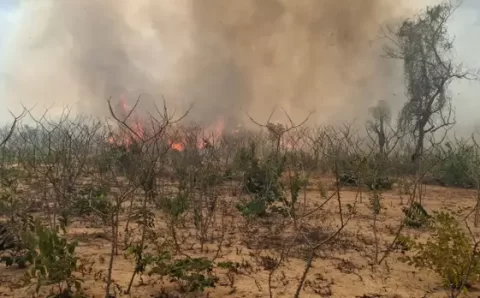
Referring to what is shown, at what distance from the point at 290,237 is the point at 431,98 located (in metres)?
16.7

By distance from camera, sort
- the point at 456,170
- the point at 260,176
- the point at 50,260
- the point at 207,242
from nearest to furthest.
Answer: the point at 50,260, the point at 207,242, the point at 260,176, the point at 456,170

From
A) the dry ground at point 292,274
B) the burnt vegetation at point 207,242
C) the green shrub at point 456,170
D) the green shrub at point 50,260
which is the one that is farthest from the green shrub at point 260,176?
the green shrub at point 456,170

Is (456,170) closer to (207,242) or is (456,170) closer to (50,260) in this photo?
(207,242)

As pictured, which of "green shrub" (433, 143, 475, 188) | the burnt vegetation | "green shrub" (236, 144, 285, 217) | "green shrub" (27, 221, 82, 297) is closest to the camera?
"green shrub" (27, 221, 82, 297)

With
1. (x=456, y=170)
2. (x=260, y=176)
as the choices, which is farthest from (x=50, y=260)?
(x=456, y=170)

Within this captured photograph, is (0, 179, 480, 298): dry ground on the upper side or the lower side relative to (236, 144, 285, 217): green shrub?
lower

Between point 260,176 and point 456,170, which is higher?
point 456,170

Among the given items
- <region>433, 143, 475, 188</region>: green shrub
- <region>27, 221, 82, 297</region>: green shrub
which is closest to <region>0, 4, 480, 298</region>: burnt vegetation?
<region>27, 221, 82, 297</region>: green shrub

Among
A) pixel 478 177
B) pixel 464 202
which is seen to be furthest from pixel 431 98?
pixel 478 177

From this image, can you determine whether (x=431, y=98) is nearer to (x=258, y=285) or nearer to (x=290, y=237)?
(x=290, y=237)

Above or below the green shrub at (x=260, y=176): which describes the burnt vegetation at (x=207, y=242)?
below

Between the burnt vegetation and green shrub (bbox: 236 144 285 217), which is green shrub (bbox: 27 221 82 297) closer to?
the burnt vegetation

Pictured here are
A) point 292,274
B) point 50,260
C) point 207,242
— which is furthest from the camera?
point 207,242

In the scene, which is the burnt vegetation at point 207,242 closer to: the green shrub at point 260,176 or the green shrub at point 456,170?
the green shrub at point 260,176
